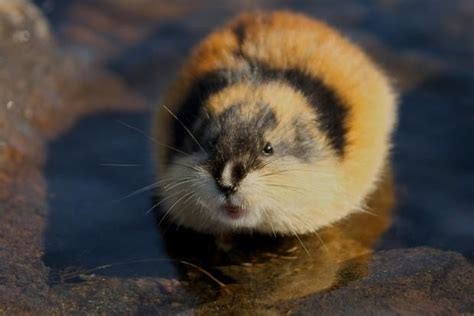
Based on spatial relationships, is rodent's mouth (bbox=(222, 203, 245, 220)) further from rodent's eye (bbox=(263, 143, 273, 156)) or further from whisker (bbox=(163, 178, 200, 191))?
rodent's eye (bbox=(263, 143, 273, 156))

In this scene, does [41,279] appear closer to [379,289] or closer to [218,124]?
[218,124]

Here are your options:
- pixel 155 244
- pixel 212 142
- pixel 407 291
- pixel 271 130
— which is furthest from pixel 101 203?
pixel 407 291

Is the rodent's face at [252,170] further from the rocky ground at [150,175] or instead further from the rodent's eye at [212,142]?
the rocky ground at [150,175]

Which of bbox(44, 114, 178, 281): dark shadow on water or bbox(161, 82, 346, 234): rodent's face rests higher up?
bbox(161, 82, 346, 234): rodent's face

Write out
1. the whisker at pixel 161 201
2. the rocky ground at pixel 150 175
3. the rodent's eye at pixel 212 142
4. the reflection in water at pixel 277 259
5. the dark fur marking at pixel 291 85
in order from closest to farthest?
the rocky ground at pixel 150 175 → the reflection in water at pixel 277 259 → the rodent's eye at pixel 212 142 → the whisker at pixel 161 201 → the dark fur marking at pixel 291 85

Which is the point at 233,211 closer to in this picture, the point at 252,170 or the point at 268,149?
the point at 252,170

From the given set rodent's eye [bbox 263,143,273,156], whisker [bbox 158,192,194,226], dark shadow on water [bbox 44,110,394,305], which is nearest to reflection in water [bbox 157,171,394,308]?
dark shadow on water [bbox 44,110,394,305]

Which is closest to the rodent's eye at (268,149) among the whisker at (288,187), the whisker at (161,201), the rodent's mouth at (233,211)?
the whisker at (288,187)
